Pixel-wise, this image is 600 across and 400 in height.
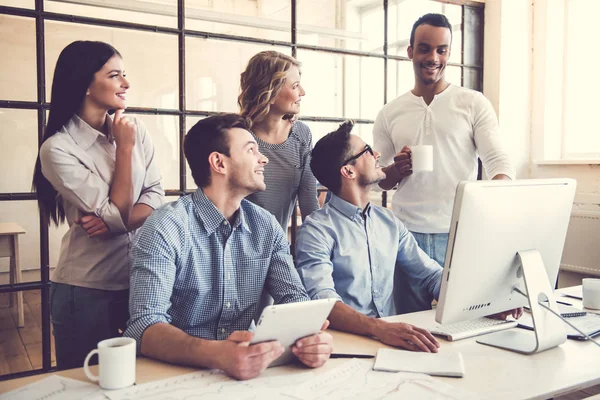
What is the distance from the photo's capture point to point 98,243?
5.54 ft

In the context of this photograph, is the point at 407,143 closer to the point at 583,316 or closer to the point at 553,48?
the point at 583,316

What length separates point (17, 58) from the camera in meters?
2.03

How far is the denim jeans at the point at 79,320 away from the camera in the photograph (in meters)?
1.63

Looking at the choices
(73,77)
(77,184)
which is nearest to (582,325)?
(77,184)

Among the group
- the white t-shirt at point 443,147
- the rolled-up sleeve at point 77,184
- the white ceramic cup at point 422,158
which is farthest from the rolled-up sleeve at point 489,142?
the rolled-up sleeve at point 77,184

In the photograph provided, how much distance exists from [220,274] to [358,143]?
80cm

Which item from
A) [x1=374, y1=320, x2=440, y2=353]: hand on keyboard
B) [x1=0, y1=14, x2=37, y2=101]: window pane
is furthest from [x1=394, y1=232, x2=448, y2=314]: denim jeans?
[x1=0, y1=14, x2=37, y2=101]: window pane

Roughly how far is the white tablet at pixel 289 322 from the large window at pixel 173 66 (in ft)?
3.94

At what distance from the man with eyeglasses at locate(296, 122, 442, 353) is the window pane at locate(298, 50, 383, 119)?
0.82 metres

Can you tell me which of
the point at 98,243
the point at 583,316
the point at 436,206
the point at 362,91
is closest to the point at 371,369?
the point at 583,316

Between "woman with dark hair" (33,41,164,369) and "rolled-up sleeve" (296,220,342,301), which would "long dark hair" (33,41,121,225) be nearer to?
"woman with dark hair" (33,41,164,369)

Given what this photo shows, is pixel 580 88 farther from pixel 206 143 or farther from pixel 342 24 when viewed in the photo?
pixel 206 143

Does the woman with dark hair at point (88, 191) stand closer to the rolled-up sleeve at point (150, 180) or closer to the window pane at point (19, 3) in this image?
the rolled-up sleeve at point (150, 180)

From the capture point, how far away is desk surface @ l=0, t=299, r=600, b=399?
1113mm
